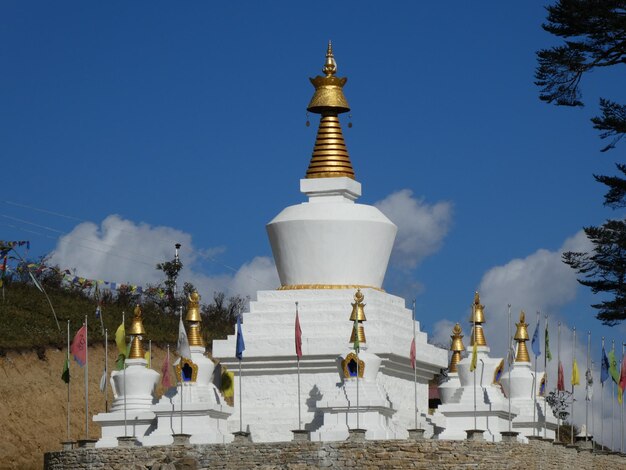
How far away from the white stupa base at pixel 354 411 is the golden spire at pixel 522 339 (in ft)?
18.9

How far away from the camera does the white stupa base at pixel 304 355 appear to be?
45.0m

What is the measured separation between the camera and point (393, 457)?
4012 cm

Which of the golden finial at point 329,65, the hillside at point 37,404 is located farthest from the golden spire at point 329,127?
the hillside at point 37,404

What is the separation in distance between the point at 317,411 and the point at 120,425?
217 inches

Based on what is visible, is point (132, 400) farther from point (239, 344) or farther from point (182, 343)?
point (239, 344)

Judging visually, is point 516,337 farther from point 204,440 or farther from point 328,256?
point 204,440

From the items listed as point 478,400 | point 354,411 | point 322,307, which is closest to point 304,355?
point 322,307

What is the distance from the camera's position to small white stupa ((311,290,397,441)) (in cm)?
4209

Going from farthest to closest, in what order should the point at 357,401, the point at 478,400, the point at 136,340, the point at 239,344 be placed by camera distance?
the point at 136,340
the point at 478,400
the point at 239,344
the point at 357,401

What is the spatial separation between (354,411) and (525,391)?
6568mm

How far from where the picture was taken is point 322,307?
46094 millimetres

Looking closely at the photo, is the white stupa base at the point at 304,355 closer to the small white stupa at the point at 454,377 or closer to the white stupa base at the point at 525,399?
the small white stupa at the point at 454,377

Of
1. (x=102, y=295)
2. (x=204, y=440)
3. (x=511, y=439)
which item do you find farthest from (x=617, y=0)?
(x=102, y=295)

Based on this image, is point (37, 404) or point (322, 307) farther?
point (37, 404)
